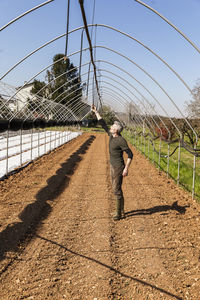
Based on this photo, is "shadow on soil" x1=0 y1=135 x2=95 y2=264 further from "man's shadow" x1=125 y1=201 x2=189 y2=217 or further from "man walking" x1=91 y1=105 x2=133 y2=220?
"man's shadow" x1=125 y1=201 x2=189 y2=217

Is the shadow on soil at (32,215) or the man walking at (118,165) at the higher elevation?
the man walking at (118,165)

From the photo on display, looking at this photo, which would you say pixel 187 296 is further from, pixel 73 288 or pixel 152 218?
pixel 152 218

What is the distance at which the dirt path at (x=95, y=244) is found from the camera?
3150mm

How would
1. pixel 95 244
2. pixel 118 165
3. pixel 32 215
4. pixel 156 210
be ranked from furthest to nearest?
pixel 156 210
pixel 32 215
pixel 118 165
pixel 95 244

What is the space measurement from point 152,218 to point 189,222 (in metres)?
0.66

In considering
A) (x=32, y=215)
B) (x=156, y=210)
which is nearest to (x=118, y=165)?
(x=156, y=210)

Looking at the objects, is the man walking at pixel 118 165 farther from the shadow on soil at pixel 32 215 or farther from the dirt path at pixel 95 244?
the shadow on soil at pixel 32 215

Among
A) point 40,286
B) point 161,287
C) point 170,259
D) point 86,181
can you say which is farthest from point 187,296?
point 86,181

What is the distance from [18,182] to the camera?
26.8ft

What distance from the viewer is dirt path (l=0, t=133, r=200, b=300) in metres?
3.15

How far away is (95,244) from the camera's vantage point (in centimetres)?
424

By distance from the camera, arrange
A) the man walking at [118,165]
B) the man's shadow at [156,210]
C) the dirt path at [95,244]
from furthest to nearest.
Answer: the man's shadow at [156,210] → the man walking at [118,165] → the dirt path at [95,244]

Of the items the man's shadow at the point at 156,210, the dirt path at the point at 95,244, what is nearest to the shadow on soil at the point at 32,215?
the dirt path at the point at 95,244

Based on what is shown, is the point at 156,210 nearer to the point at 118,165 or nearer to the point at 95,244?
the point at 118,165
